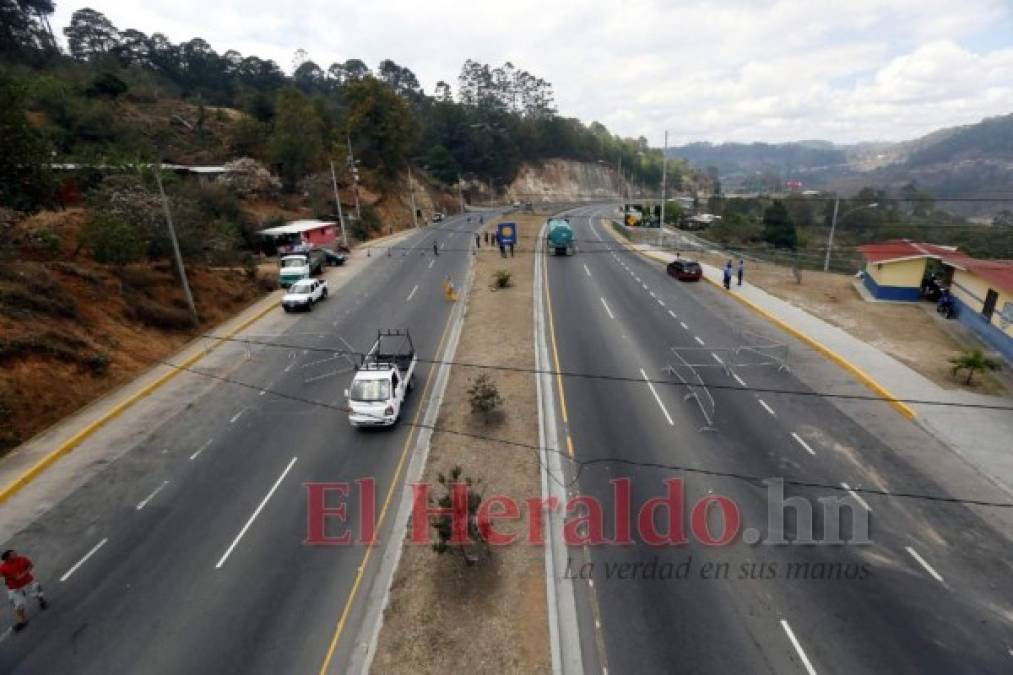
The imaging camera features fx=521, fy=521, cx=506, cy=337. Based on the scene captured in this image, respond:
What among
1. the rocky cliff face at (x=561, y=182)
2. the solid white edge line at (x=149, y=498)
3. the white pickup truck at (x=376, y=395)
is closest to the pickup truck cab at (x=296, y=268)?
the white pickup truck at (x=376, y=395)

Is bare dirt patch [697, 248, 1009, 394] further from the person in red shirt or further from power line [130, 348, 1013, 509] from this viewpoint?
the person in red shirt

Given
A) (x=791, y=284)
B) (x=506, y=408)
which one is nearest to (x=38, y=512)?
(x=506, y=408)

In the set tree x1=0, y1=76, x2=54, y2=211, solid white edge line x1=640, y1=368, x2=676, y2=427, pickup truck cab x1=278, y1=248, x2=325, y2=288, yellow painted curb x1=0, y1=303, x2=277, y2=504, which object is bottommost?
solid white edge line x1=640, y1=368, x2=676, y2=427

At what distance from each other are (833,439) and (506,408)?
34.8 ft

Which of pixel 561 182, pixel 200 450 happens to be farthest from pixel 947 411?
pixel 561 182

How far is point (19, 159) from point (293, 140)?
43.7 m

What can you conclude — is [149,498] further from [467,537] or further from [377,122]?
[377,122]

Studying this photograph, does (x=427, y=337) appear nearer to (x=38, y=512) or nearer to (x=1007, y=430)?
(x=38, y=512)

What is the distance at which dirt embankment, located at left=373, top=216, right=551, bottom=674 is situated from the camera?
376 inches

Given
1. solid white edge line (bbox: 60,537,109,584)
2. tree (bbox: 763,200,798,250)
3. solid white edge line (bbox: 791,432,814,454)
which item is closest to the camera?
solid white edge line (bbox: 60,537,109,584)

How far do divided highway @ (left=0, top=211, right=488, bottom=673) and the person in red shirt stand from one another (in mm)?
393

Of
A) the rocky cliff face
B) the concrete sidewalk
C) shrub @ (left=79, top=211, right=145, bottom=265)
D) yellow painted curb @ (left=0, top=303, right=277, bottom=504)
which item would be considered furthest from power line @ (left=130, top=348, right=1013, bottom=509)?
the rocky cliff face

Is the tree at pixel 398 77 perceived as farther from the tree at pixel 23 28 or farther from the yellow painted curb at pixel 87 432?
the yellow painted curb at pixel 87 432

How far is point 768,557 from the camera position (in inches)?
467
